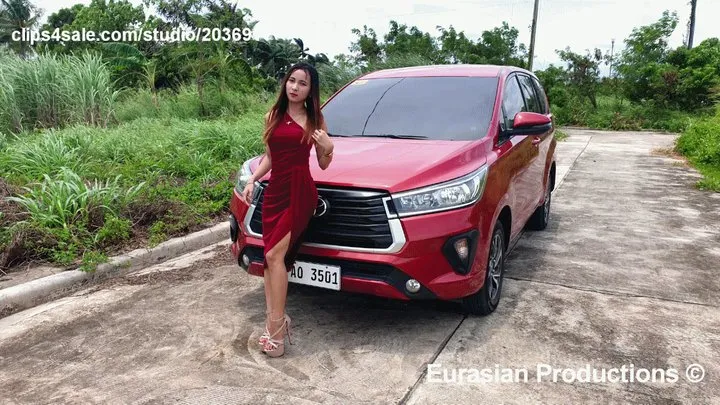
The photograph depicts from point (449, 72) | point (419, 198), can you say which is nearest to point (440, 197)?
point (419, 198)

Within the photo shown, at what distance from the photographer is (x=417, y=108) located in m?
4.24

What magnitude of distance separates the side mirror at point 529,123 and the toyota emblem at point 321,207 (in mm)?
1691

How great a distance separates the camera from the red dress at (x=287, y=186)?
116 inches

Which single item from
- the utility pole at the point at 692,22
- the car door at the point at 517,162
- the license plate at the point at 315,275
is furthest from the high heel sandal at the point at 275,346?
the utility pole at the point at 692,22

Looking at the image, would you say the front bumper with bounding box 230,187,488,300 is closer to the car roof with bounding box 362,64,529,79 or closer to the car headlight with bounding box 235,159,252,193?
the car headlight with bounding box 235,159,252,193

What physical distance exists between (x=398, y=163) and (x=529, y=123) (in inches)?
48.6

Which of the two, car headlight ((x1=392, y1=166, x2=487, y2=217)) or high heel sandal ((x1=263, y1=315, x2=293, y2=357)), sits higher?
car headlight ((x1=392, y1=166, x2=487, y2=217))

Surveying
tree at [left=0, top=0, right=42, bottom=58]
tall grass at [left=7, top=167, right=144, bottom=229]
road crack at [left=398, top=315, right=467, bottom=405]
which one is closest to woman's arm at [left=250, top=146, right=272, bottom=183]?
road crack at [left=398, top=315, right=467, bottom=405]

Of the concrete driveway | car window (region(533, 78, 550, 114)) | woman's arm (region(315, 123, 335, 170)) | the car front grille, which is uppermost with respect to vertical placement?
car window (region(533, 78, 550, 114))

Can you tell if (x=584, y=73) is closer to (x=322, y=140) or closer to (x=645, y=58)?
(x=645, y=58)

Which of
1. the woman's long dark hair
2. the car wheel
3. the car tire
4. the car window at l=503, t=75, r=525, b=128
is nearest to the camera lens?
the woman's long dark hair

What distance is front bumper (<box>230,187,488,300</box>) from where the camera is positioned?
3.04 meters

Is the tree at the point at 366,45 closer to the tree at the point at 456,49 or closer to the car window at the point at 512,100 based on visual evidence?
the tree at the point at 456,49

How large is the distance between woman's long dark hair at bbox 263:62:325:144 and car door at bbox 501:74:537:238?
154 centimetres
